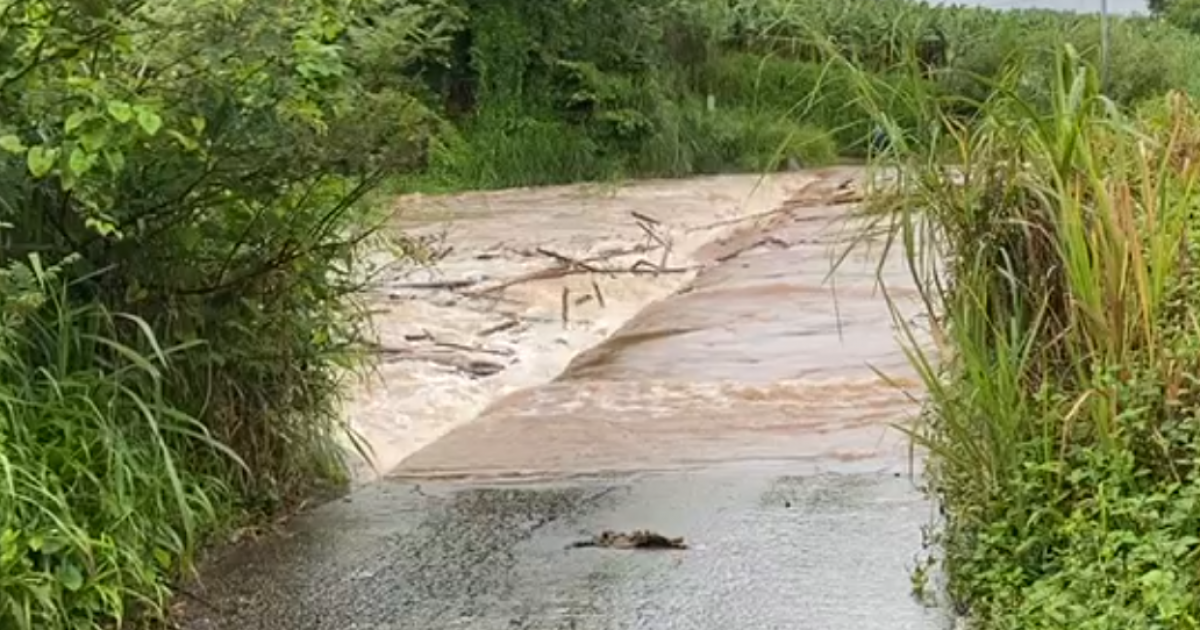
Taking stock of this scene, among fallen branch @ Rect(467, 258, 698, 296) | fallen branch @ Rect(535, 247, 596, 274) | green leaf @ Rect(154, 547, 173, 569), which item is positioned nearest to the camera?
green leaf @ Rect(154, 547, 173, 569)

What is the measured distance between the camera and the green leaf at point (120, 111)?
495 cm

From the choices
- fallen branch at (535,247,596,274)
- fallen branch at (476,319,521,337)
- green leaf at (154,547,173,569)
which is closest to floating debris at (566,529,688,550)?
green leaf at (154,547,173,569)

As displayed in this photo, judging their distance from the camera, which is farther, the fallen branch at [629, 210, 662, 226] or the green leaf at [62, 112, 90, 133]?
the fallen branch at [629, 210, 662, 226]

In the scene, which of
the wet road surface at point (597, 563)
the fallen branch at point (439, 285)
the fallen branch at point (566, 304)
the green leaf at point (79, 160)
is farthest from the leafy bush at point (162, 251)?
the fallen branch at point (439, 285)

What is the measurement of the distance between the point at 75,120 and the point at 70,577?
138 cm

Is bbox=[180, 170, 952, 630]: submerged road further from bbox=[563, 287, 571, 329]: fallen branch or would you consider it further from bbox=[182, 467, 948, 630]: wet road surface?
bbox=[563, 287, 571, 329]: fallen branch

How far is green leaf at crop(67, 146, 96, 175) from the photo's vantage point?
5.03 metres

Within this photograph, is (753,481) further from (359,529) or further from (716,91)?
(716,91)

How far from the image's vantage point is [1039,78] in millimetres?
6352

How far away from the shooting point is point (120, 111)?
4.96m

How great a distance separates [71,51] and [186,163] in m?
0.68

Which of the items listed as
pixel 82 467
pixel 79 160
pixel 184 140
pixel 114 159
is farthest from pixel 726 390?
pixel 79 160

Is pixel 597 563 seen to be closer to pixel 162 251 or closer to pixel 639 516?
pixel 639 516

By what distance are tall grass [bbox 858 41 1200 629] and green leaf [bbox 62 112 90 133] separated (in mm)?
2437
